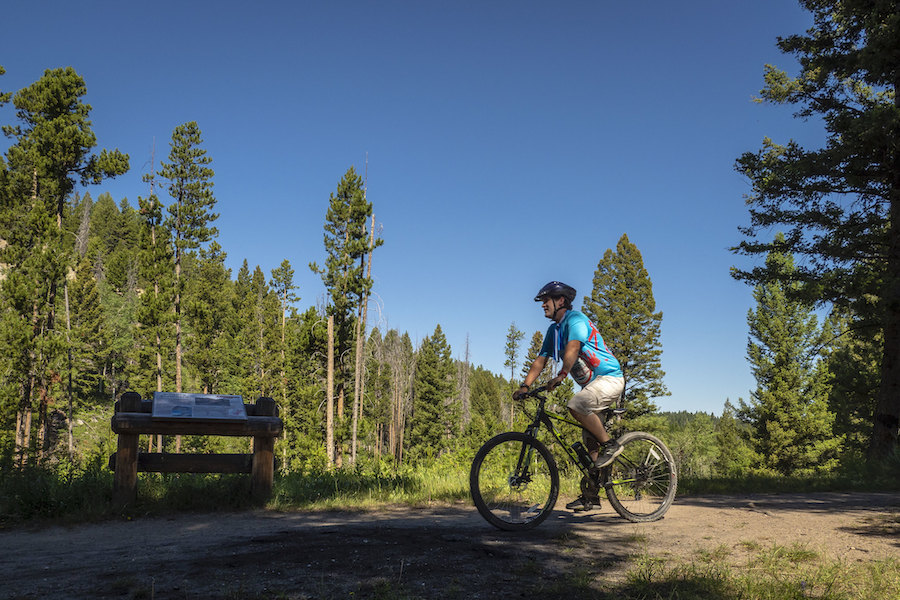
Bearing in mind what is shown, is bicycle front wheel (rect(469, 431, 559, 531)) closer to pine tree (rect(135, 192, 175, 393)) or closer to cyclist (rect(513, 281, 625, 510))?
cyclist (rect(513, 281, 625, 510))

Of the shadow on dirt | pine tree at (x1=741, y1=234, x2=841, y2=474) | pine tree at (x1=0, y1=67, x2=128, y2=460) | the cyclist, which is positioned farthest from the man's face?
pine tree at (x1=741, y1=234, x2=841, y2=474)

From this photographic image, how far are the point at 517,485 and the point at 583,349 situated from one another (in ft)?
4.83

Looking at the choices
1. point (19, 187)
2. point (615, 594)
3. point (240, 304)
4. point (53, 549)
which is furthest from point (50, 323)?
point (240, 304)

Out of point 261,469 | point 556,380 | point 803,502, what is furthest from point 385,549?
point 803,502

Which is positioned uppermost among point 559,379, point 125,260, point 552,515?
point 125,260

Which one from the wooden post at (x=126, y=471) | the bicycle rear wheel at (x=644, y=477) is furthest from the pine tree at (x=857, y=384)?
the wooden post at (x=126, y=471)

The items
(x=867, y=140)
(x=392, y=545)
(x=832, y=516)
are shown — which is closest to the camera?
(x=392, y=545)

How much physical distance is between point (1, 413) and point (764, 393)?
4656cm

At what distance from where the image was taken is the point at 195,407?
6516mm

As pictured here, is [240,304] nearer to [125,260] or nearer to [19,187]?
[125,260]

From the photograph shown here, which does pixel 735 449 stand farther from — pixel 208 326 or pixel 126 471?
pixel 126 471

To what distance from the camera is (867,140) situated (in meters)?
11.3

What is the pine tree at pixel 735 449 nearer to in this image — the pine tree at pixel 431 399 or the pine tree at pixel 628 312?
the pine tree at pixel 628 312

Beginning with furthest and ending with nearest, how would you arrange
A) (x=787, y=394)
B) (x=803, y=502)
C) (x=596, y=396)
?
(x=787, y=394) → (x=803, y=502) → (x=596, y=396)
